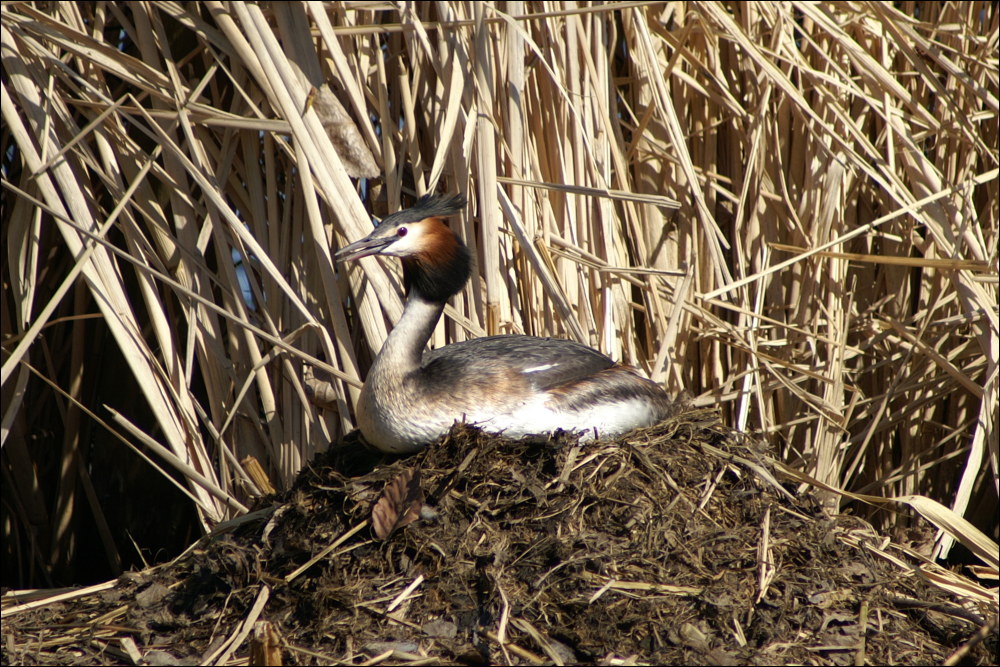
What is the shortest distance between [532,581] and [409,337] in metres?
1.08

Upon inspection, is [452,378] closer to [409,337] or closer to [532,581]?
[409,337]

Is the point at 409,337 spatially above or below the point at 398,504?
above

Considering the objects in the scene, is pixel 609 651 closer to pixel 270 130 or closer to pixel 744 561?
pixel 744 561

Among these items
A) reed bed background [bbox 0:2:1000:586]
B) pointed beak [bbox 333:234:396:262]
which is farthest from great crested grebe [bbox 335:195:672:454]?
reed bed background [bbox 0:2:1000:586]

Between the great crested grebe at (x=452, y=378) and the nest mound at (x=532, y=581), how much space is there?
122 mm

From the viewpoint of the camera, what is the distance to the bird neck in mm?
3721

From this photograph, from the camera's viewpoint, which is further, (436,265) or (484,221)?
(484,221)

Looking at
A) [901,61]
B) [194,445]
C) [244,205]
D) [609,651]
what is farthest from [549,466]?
[901,61]

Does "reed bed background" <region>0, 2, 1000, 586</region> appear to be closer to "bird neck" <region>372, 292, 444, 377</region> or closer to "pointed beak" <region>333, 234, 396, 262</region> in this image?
"pointed beak" <region>333, 234, 396, 262</region>

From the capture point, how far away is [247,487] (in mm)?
4117

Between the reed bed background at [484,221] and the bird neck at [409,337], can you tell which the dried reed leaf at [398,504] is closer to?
the bird neck at [409,337]

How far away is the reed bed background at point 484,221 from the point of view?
396cm

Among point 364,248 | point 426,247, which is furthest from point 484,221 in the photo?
point 364,248

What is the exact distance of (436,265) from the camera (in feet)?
12.6
